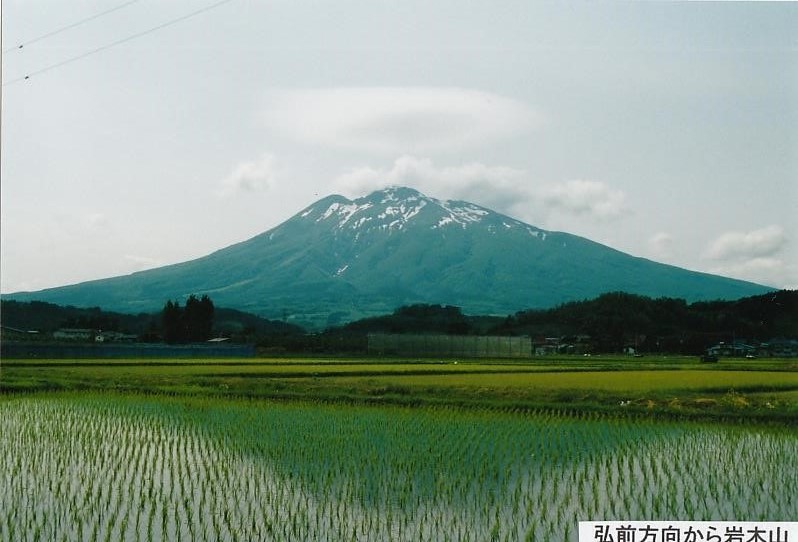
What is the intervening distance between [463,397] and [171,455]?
5708 mm

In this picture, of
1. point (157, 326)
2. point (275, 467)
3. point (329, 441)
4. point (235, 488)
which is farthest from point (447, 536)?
point (157, 326)

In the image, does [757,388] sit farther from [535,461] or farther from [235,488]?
[235,488]

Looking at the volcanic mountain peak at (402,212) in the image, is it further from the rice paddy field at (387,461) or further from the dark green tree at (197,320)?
the rice paddy field at (387,461)

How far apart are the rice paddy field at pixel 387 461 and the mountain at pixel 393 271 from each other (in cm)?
5474

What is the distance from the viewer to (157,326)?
135 ft

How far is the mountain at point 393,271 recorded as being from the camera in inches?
2931

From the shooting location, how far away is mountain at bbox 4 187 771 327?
7444 cm
